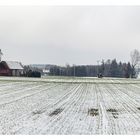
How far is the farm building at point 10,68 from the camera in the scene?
91.7 m

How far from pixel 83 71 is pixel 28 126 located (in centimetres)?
12363

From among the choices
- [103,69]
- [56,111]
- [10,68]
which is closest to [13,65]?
[10,68]

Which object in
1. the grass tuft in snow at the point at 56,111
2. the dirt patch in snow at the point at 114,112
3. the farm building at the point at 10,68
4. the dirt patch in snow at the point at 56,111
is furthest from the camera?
the farm building at the point at 10,68

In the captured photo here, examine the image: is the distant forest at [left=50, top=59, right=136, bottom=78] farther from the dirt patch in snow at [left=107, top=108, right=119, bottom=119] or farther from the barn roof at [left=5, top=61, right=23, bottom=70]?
the dirt patch in snow at [left=107, top=108, right=119, bottom=119]

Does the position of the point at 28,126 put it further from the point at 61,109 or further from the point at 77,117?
the point at 61,109

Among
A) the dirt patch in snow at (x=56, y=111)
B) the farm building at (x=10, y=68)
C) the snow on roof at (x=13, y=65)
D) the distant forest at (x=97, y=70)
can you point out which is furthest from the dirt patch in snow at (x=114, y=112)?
the distant forest at (x=97, y=70)

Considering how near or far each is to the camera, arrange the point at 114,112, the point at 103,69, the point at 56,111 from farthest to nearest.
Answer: the point at 103,69 → the point at 114,112 → the point at 56,111

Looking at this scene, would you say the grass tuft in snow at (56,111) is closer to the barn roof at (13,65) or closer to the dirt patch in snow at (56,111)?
the dirt patch in snow at (56,111)

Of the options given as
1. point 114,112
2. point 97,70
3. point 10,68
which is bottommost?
point 114,112

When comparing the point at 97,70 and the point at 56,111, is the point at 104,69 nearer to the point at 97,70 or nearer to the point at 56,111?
the point at 97,70

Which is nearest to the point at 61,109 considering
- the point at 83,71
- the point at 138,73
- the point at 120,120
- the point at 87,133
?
the point at 120,120

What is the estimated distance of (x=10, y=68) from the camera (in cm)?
9369

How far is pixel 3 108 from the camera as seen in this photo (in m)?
16.1

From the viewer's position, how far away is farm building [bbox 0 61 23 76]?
91688 millimetres
